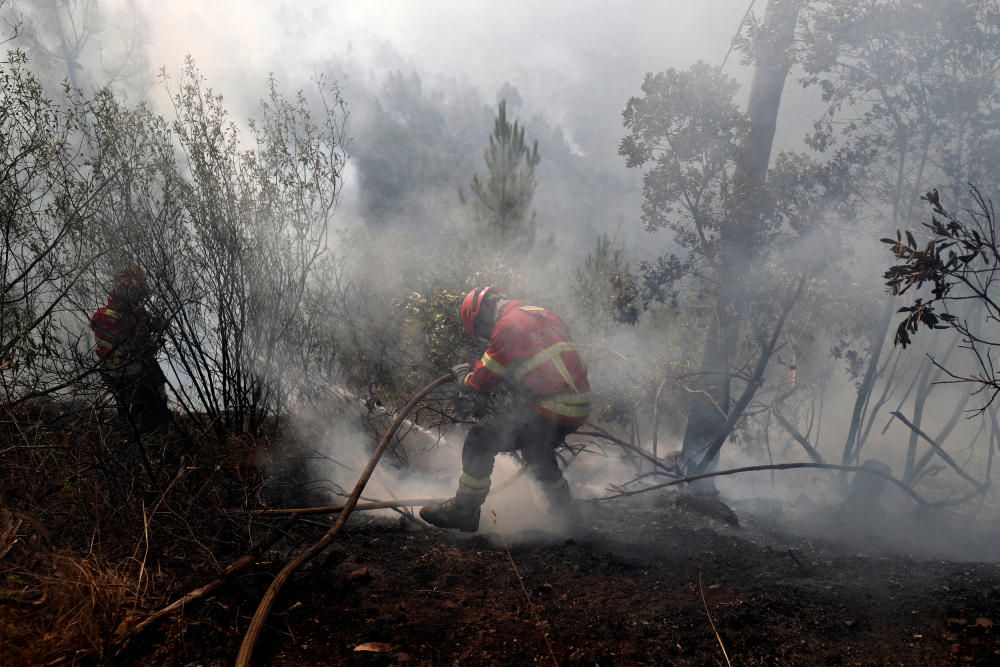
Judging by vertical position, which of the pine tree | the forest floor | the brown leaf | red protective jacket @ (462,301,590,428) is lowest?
the brown leaf

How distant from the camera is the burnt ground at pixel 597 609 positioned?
253 centimetres

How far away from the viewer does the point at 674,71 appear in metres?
5.97

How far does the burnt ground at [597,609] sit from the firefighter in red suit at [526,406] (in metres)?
0.37

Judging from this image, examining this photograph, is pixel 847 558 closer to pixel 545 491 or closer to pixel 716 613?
pixel 716 613

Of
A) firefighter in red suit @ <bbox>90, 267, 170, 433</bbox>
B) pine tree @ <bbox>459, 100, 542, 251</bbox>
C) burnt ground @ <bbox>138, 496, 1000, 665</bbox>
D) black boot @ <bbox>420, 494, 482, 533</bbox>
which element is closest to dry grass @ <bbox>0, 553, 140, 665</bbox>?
burnt ground @ <bbox>138, 496, 1000, 665</bbox>

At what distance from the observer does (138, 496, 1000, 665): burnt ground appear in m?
2.53

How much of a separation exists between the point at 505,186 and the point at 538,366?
10459mm

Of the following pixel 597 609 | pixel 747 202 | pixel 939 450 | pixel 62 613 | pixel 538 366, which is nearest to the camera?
pixel 62 613

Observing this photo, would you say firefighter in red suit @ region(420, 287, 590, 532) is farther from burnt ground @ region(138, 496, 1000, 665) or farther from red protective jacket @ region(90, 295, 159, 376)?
red protective jacket @ region(90, 295, 159, 376)

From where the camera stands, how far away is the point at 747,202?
6082 mm

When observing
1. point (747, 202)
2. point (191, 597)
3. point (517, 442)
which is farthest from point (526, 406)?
point (747, 202)

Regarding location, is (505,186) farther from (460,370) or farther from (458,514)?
(458,514)

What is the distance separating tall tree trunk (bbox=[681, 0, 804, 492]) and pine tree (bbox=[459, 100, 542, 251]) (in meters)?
7.43

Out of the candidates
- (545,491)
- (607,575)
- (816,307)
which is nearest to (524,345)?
(545,491)
